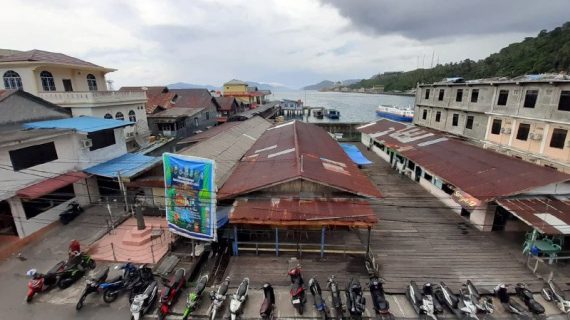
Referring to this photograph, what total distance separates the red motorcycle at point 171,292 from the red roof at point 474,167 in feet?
53.4

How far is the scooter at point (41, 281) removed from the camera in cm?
1108

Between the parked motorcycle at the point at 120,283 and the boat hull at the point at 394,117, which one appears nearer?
the parked motorcycle at the point at 120,283

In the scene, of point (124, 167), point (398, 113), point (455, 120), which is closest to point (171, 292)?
point (124, 167)

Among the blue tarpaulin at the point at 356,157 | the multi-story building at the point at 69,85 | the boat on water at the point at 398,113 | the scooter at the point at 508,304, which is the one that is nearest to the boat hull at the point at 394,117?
the boat on water at the point at 398,113

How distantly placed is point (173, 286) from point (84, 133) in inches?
559

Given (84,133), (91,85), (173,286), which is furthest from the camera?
(91,85)

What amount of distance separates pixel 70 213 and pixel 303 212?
16416mm

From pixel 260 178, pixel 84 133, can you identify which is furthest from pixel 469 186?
pixel 84 133

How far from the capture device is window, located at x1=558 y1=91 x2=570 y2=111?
17903 mm

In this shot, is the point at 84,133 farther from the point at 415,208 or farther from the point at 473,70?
the point at 473,70

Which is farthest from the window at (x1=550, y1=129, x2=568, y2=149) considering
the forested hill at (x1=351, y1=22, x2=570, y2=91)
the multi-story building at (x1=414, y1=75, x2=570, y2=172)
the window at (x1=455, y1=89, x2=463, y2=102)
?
the forested hill at (x1=351, y1=22, x2=570, y2=91)

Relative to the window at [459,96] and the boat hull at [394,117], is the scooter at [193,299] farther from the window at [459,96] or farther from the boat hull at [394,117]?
the boat hull at [394,117]

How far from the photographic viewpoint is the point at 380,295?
10.4m

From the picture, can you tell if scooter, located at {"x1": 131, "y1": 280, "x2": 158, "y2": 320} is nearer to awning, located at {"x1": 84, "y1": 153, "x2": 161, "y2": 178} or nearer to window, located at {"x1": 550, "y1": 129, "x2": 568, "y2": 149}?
awning, located at {"x1": 84, "y1": 153, "x2": 161, "y2": 178}
